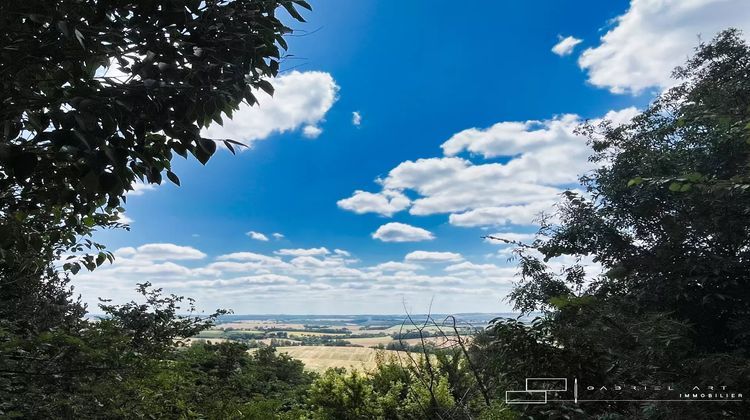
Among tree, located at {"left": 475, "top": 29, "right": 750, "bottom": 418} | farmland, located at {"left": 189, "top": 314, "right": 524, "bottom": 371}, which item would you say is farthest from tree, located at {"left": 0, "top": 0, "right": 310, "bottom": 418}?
farmland, located at {"left": 189, "top": 314, "right": 524, "bottom": 371}

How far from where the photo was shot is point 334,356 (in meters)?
7.18

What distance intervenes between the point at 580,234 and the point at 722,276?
1.72m

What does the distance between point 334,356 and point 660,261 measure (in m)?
5.42

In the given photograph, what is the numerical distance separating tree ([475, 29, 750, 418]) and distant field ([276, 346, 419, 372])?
2616 mm

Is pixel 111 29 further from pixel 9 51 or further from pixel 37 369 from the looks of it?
pixel 37 369

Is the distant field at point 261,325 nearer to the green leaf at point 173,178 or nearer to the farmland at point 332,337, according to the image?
the farmland at point 332,337

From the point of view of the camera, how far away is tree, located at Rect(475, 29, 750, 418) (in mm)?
2781

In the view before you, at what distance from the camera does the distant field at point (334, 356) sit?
20.4 feet

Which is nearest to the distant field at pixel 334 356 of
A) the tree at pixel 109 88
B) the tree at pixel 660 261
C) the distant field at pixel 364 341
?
the distant field at pixel 364 341

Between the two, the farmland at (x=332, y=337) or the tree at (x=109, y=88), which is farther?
the farmland at (x=332, y=337)

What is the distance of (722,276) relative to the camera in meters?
4.30

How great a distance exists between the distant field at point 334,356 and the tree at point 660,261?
2.62m

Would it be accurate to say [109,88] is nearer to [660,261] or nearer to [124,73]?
[124,73]

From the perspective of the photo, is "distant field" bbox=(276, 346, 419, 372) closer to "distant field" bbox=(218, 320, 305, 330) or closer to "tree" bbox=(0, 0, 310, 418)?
"distant field" bbox=(218, 320, 305, 330)
